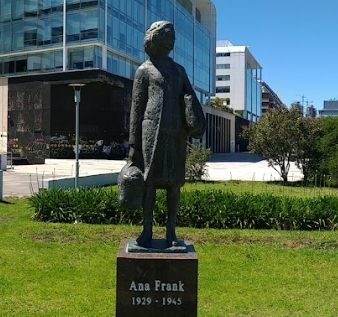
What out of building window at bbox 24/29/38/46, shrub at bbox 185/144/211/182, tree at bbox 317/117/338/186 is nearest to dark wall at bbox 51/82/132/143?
building window at bbox 24/29/38/46

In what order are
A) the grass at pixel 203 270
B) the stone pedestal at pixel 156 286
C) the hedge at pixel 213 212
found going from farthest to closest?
the hedge at pixel 213 212
the grass at pixel 203 270
the stone pedestal at pixel 156 286

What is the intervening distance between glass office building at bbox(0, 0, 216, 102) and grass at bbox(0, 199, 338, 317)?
30744 millimetres

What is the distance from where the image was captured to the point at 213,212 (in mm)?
11453

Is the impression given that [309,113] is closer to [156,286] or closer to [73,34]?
[73,34]

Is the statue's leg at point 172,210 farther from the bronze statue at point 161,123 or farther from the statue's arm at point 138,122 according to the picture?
the statue's arm at point 138,122

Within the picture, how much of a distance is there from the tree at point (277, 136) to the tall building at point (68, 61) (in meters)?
17.3

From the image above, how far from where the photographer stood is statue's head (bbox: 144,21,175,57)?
492 centimetres

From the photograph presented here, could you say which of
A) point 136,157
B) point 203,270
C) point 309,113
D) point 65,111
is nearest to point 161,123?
point 136,157

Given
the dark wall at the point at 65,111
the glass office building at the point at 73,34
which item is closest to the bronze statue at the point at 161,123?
the dark wall at the point at 65,111

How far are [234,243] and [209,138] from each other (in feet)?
185

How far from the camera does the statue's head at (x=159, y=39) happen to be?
4918 mm

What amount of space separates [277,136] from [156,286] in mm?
20569

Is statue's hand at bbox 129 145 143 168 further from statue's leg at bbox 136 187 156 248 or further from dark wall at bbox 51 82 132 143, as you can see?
dark wall at bbox 51 82 132 143

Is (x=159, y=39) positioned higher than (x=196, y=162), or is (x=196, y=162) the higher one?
(x=159, y=39)
